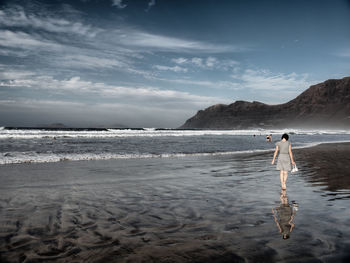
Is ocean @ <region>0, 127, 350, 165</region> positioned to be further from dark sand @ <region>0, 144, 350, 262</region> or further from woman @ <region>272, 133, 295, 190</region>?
woman @ <region>272, 133, 295, 190</region>

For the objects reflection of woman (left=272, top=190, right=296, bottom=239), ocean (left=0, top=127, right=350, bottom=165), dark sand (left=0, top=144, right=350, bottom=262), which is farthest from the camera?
ocean (left=0, top=127, right=350, bottom=165)

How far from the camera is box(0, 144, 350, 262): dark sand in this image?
14.4 feet

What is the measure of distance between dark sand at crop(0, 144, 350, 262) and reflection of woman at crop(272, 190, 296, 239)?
109mm

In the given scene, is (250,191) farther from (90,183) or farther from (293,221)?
(90,183)

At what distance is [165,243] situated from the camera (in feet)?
15.6

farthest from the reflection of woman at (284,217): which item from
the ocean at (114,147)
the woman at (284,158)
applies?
the ocean at (114,147)

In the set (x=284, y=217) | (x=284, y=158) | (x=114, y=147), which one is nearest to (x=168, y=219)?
(x=284, y=217)

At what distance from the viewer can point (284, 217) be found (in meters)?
6.20

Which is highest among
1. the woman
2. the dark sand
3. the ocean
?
the woman

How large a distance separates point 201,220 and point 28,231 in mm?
3573

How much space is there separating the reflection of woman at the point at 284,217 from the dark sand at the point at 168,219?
0.11m

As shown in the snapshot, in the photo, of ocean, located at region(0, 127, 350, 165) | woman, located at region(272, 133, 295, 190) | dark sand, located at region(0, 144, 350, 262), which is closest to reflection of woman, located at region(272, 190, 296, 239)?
dark sand, located at region(0, 144, 350, 262)

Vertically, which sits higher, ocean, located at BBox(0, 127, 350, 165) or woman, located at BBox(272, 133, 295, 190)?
woman, located at BBox(272, 133, 295, 190)

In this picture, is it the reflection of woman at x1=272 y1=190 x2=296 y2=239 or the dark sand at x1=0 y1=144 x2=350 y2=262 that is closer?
the dark sand at x1=0 y1=144 x2=350 y2=262
